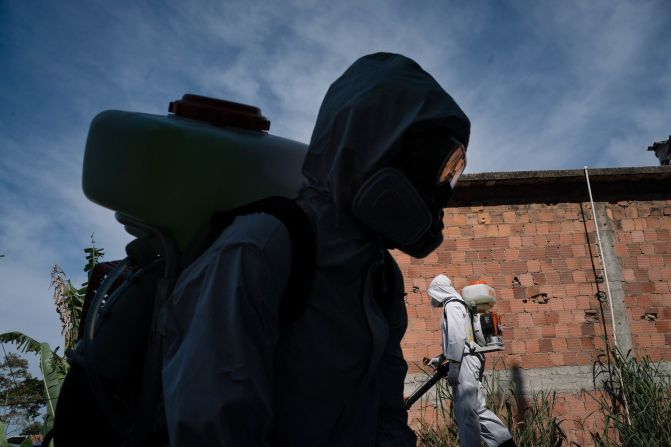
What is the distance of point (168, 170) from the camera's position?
122 centimetres

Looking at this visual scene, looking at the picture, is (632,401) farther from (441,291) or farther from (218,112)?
(218,112)

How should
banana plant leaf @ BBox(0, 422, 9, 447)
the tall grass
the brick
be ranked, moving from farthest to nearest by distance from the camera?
the brick → the tall grass → banana plant leaf @ BBox(0, 422, 9, 447)

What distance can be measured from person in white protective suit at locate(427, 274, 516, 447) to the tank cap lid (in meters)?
4.58

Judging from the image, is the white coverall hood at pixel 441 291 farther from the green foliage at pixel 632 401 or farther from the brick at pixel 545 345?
the green foliage at pixel 632 401

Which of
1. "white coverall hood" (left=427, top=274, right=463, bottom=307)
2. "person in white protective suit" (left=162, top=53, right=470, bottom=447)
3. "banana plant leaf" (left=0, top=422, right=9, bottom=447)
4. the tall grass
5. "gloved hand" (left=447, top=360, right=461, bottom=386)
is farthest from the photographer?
"white coverall hood" (left=427, top=274, right=463, bottom=307)

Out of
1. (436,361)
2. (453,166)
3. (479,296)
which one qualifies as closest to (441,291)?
(479,296)

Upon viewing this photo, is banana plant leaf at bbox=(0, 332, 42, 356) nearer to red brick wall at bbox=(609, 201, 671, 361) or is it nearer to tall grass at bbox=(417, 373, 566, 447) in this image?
tall grass at bbox=(417, 373, 566, 447)

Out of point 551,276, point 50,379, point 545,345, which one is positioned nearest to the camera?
point 50,379

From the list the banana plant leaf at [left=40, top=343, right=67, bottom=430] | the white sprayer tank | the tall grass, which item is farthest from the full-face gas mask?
the tall grass

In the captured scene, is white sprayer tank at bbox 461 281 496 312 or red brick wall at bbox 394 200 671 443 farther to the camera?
red brick wall at bbox 394 200 671 443

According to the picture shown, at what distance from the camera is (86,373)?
1170 mm

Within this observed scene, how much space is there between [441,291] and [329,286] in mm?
4977

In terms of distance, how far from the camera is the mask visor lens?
1384 mm

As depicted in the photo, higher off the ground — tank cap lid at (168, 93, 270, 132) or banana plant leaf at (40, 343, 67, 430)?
tank cap lid at (168, 93, 270, 132)
